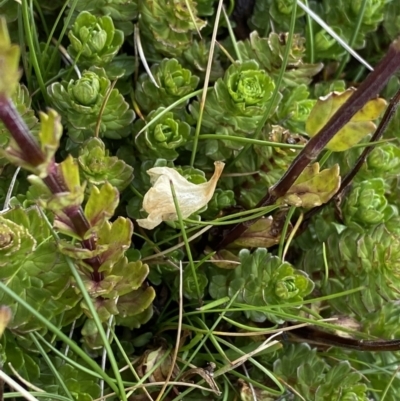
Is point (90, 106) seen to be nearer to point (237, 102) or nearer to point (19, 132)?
point (237, 102)

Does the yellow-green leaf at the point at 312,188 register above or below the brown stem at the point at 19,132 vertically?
below

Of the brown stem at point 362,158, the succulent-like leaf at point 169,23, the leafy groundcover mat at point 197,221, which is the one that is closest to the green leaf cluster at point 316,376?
the leafy groundcover mat at point 197,221

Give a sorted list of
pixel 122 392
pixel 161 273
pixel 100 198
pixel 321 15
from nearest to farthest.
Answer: pixel 100 198, pixel 122 392, pixel 161 273, pixel 321 15

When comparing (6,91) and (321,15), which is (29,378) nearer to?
(6,91)

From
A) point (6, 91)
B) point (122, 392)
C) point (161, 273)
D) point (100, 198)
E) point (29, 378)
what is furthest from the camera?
point (161, 273)

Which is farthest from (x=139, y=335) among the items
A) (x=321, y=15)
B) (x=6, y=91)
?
(x=321, y=15)

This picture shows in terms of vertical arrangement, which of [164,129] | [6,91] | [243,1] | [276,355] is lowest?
[276,355]

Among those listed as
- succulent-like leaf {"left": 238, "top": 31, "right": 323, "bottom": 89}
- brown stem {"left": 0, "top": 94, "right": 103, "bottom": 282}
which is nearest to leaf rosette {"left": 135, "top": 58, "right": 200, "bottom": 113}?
succulent-like leaf {"left": 238, "top": 31, "right": 323, "bottom": 89}

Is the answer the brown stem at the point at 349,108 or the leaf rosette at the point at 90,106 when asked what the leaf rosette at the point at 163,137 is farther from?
the brown stem at the point at 349,108

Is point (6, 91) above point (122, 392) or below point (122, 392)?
above
